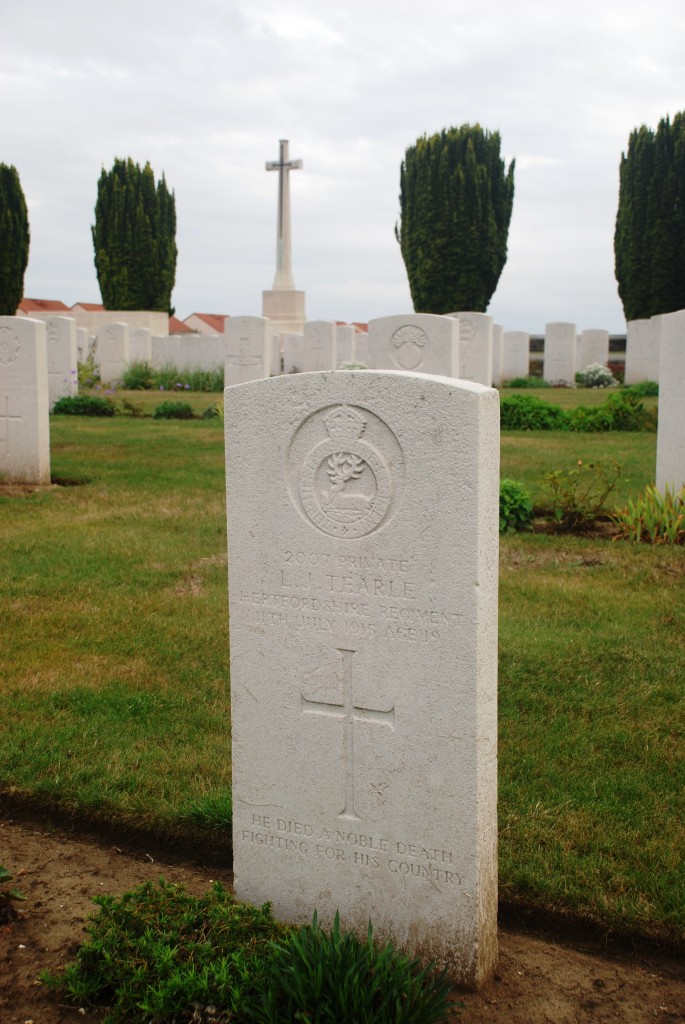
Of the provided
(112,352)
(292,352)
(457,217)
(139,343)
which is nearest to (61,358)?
(112,352)

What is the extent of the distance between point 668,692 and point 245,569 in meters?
2.56

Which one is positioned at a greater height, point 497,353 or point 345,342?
point 345,342

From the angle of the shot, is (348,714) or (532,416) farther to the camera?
(532,416)

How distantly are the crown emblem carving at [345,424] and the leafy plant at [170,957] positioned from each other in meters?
1.37

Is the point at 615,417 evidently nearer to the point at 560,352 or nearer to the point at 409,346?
the point at 409,346

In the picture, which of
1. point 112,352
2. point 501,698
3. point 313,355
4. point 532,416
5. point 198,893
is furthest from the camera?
point 112,352

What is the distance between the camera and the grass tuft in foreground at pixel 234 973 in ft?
7.97

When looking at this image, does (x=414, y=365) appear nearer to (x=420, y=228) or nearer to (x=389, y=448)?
(x=389, y=448)

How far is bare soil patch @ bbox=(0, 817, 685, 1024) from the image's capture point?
2660 millimetres

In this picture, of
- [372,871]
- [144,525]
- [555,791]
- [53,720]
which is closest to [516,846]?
[555,791]

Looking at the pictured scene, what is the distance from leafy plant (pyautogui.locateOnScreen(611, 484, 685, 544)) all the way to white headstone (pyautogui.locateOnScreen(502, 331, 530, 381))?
20944 millimetres

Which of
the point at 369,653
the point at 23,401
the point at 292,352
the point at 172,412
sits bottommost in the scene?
the point at 369,653

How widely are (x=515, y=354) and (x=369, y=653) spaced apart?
2662 centimetres

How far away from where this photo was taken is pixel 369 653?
2793mm
